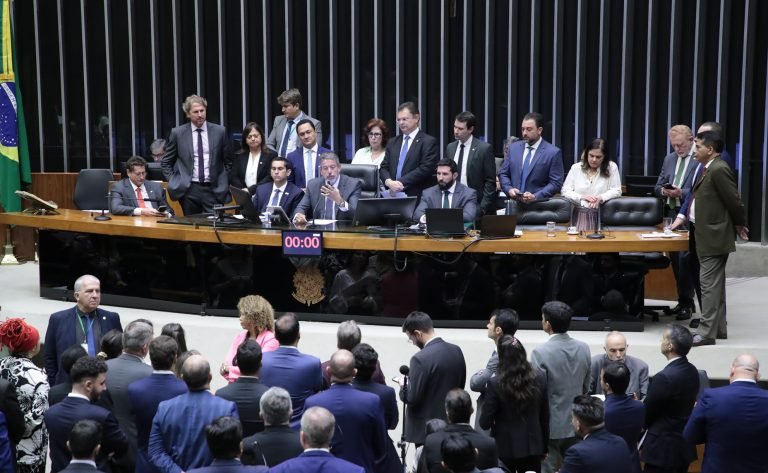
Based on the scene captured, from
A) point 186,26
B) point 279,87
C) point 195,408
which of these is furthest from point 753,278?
point 195,408

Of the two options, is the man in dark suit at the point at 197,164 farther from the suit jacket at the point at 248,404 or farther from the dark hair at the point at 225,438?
the dark hair at the point at 225,438

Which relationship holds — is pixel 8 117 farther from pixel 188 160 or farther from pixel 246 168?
pixel 246 168

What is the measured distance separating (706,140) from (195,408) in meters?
4.12

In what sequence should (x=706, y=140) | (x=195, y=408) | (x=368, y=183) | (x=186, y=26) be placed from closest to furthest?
(x=195, y=408)
(x=706, y=140)
(x=368, y=183)
(x=186, y=26)

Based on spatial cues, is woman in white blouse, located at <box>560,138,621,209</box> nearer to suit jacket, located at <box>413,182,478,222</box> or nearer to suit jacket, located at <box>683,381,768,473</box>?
suit jacket, located at <box>413,182,478,222</box>

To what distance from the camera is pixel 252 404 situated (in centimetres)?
473

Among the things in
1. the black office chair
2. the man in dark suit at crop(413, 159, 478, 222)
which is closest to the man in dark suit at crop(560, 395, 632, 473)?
the man in dark suit at crop(413, 159, 478, 222)

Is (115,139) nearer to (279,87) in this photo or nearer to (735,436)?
(279,87)

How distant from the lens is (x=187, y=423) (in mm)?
4477

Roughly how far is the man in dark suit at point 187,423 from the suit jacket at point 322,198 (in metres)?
4.07

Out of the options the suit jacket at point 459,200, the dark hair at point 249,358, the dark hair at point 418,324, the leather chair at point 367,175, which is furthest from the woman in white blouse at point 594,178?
the dark hair at point 249,358

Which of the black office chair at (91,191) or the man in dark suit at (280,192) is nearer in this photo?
the man in dark suit at (280,192)

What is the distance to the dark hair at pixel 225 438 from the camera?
4.00 m

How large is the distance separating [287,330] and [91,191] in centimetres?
554
